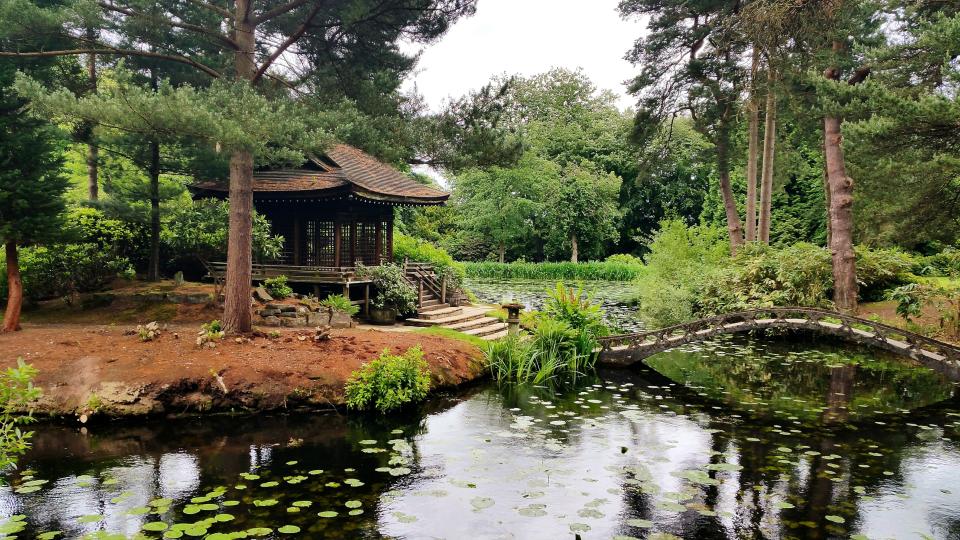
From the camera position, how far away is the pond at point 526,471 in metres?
5.59

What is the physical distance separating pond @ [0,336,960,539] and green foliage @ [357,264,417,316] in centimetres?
577

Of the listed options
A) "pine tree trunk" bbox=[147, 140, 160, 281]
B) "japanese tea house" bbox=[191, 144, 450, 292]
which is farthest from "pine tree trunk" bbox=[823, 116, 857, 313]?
Result: "pine tree trunk" bbox=[147, 140, 160, 281]

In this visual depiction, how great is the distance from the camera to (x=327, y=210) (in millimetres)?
17281

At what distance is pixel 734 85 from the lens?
19.4 metres

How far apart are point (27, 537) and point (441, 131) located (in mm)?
9192

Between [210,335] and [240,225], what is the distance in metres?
2.15

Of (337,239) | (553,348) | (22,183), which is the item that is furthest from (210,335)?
(553,348)

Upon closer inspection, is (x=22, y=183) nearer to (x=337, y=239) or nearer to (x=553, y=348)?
(x=337, y=239)

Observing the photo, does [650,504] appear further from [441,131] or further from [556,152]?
[556,152]

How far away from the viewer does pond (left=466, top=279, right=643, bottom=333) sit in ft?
67.2

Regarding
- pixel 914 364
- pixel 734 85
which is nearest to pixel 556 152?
pixel 734 85

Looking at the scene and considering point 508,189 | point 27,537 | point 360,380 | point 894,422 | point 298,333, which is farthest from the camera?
point 508,189

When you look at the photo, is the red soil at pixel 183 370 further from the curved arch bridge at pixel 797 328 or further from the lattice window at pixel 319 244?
the lattice window at pixel 319 244

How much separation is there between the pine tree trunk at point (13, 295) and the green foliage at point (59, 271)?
2.12m
